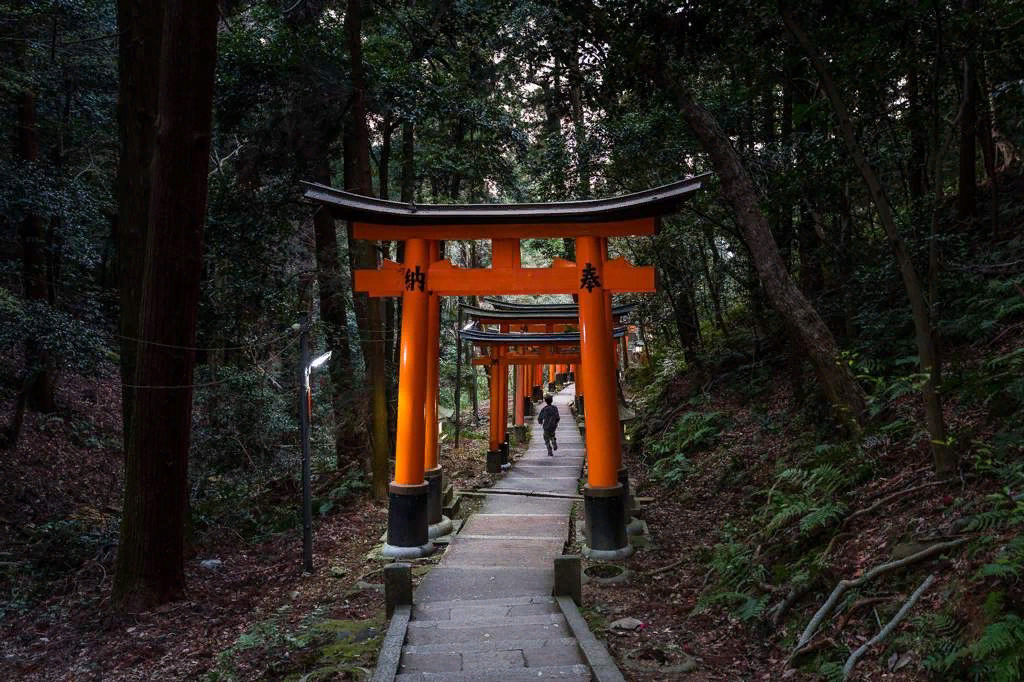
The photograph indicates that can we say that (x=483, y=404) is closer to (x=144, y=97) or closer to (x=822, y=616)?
(x=144, y=97)

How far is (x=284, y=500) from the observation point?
13.2m

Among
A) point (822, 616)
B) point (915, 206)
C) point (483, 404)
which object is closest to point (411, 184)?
point (915, 206)

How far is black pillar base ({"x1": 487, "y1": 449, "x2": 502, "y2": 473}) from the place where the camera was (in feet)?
58.0

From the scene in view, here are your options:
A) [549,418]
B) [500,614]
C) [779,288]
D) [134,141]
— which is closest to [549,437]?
[549,418]

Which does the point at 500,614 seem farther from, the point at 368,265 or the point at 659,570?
the point at 368,265

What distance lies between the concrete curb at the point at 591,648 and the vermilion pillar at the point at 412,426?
9.37 feet

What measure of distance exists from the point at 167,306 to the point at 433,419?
4.20m

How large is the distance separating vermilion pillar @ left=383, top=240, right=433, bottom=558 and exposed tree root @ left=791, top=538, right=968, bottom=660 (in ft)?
17.0

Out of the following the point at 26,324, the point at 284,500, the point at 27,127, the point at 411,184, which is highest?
the point at 27,127

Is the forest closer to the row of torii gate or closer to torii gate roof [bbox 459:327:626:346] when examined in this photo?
the row of torii gate

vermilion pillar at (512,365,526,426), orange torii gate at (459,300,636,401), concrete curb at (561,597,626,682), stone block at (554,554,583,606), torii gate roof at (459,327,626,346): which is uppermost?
orange torii gate at (459,300,636,401)

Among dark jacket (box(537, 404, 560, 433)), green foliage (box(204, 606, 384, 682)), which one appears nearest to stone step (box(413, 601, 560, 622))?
green foliage (box(204, 606, 384, 682))

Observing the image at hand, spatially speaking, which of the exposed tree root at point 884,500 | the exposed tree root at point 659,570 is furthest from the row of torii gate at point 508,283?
the exposed tree root at point 884,500

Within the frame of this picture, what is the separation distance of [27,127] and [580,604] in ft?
50.7
